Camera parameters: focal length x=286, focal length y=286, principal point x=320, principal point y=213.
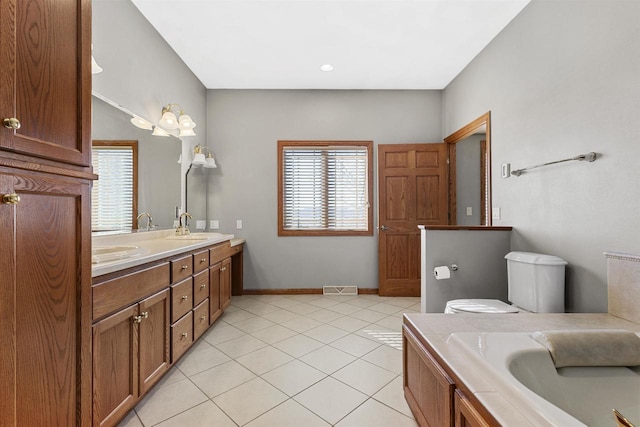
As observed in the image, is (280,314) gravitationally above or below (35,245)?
below

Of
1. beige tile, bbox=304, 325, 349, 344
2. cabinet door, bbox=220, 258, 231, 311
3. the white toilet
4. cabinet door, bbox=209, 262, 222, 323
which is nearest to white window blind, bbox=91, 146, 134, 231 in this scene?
cabinet door, bbox=209, 262, 222, 323

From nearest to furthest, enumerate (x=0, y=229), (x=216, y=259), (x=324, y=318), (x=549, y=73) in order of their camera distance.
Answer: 1. (x=0, y=229)
2. (x=549, y=73)
3. (x=216, y=259)
4. (x=324, y=318)

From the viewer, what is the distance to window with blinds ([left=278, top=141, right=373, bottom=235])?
3.94 meters

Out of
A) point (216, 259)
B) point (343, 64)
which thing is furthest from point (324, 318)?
point (343, 64)

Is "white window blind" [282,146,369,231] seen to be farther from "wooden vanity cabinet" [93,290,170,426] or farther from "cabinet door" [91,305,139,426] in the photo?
"cabinet door" [91,305,139,426]

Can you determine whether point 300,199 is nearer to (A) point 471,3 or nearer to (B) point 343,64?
(B) point 343,64

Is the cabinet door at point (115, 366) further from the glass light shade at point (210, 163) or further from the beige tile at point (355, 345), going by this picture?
the glass light shade at point (210, 163)

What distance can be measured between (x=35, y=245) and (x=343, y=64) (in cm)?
317

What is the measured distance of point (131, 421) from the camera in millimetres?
1524

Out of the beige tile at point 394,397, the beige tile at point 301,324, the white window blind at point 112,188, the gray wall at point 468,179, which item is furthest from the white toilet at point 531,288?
the white window blind at point 112,188

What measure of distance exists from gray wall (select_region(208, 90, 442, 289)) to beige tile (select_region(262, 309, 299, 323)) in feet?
2.32

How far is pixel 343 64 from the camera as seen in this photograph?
3236 mm

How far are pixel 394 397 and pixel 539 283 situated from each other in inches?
49.1

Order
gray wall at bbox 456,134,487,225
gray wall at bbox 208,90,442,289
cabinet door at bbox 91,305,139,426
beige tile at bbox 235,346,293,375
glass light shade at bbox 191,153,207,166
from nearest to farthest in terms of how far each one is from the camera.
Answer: cabinet door at bbox 91,305,139,426
beige tile at bbox 235,346,293,375
glass light shade at bbox 191,153,207,166
gray wall at bbox 208,90,442,289
gray wall at bbox 456,134,487,225
